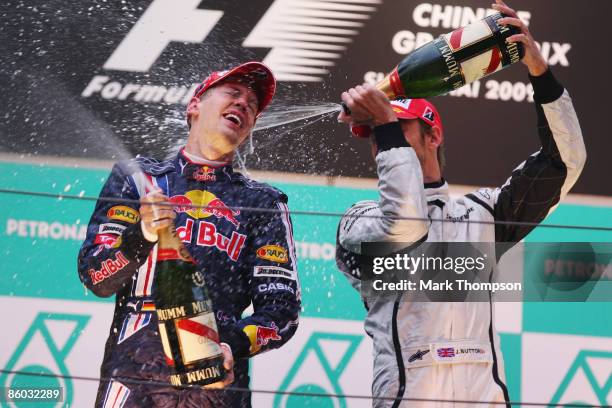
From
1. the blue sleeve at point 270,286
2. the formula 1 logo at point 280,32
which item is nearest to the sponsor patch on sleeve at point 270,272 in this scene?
the blue sleeve at point 270,286

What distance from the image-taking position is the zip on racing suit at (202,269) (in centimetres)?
159

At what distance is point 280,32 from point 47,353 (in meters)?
0.96

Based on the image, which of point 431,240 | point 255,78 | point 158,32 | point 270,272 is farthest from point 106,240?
point 158,32

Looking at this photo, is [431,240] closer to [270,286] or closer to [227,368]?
Result: [270,286]

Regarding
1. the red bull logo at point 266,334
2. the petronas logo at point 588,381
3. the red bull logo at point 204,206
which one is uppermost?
the red bull logo at point 204,206

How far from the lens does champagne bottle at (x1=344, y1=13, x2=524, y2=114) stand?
64.6 inches

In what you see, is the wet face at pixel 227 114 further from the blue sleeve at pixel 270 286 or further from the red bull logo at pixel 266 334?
the red bull logo at pixel 266 334

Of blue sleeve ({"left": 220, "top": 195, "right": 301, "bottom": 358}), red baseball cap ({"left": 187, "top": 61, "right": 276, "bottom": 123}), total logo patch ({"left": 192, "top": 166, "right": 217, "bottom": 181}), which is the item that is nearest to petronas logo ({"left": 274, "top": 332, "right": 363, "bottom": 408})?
blue sleeve ({"left": 220, "top": 195, "right": 301, "bottom": 358})

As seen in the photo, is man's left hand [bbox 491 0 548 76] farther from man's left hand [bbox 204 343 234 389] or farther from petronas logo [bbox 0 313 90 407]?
petronas logo [bbox 0 313 90 407]

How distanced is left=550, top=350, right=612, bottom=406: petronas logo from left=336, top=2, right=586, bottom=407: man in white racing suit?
14 centimetres

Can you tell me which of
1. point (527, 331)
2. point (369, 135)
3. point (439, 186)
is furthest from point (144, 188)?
point (527, 331)

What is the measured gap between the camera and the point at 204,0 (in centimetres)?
230

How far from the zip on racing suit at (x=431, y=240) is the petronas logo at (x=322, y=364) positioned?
0.16 m

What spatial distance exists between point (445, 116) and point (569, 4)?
1.28 feet
